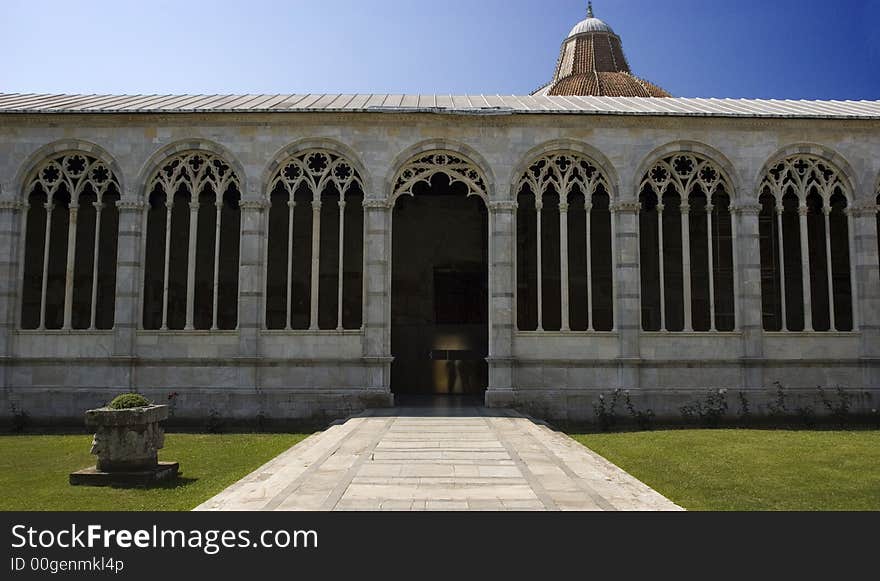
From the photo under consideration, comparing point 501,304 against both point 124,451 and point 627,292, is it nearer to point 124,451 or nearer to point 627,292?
point 627,292

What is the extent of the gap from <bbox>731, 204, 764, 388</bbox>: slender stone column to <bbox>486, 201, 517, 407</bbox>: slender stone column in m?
7.09

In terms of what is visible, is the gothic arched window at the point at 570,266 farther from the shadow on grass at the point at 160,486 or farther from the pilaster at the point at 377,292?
the shadow on grass at the point at 160,486

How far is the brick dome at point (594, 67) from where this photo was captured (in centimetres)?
4400

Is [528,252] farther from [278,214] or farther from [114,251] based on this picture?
[114,251]

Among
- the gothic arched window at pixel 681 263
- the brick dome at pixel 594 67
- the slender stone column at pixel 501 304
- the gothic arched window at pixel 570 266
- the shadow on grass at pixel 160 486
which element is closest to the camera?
the shadow on grass at pixel 160 486

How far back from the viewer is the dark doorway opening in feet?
98.8

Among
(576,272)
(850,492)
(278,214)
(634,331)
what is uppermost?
(278,214)

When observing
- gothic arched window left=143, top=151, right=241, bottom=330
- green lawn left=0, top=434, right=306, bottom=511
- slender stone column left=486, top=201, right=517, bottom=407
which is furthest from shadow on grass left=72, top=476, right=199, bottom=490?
gothic arched window left=143, top=151, right=241, bottom=330

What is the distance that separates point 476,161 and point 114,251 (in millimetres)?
16090

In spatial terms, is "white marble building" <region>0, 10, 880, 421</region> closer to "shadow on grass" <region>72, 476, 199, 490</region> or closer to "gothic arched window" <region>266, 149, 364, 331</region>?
"gothic arched window" <region>266, 149, 364, 331</region>

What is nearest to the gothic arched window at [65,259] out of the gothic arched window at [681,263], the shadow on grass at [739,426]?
the shadow on grass at [739,426]

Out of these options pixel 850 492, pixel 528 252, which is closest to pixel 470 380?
pixel 528 252

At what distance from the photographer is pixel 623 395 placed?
2114cm

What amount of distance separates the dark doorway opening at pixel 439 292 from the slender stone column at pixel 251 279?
31.2 ft
